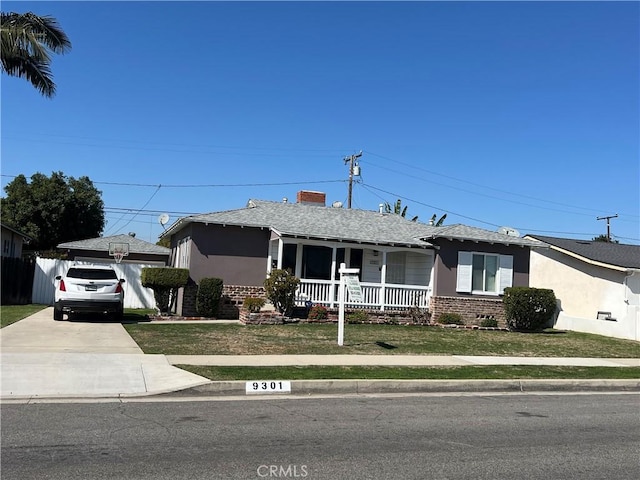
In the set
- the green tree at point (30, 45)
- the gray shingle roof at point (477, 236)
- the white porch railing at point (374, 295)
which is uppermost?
the green tree at point (30, 45)

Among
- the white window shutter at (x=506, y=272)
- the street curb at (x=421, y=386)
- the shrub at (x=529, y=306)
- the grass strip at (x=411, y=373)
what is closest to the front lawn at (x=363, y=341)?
the shrub at (x=529, y=306)

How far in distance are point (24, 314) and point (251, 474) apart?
1576 centimetres

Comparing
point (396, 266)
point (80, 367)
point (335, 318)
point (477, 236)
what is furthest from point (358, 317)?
point (80, 367)

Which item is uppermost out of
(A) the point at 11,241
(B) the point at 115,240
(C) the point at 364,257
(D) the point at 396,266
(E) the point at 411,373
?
(B) the point at 115,240

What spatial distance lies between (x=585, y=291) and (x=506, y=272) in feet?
11.9

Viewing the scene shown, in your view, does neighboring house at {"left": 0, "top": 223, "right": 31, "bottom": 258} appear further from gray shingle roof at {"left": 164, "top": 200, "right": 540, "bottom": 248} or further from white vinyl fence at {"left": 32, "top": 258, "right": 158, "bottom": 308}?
gray shingle roof at {"left": 164, "top": 200, "right": 540, "bottom": 248}

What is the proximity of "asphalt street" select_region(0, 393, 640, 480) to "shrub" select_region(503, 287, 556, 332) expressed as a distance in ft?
38.2

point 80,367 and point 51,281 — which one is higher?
point 51,281

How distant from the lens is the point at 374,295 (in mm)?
21656

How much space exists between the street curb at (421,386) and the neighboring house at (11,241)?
21305mm

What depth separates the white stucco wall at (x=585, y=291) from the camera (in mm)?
20663

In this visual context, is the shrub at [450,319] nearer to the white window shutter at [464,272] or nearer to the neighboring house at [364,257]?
the neighboring house at [364,257]

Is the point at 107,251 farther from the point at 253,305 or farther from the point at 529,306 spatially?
the point at 529,306

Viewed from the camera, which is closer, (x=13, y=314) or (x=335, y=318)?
(x=13, y=314)
